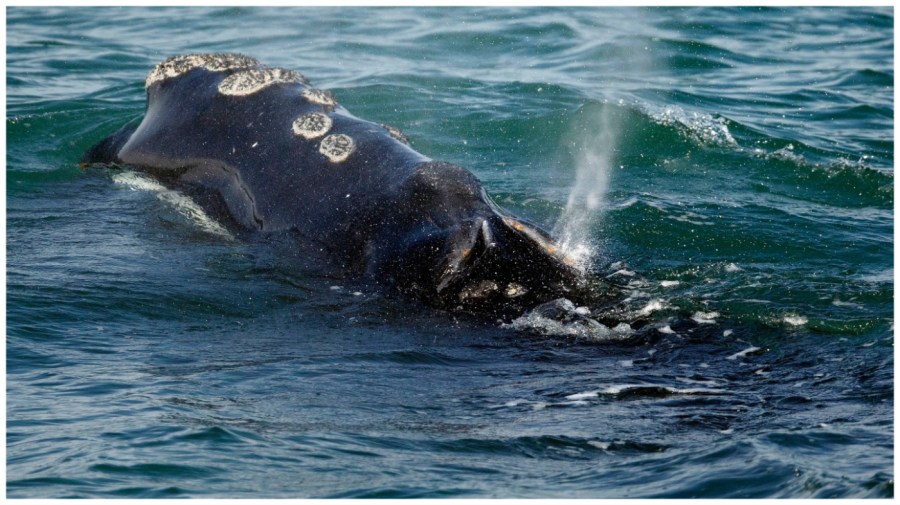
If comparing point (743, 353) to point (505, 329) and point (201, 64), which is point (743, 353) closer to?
point (505, 329)

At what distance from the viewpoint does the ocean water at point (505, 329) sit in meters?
5.71

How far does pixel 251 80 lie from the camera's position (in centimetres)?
1041

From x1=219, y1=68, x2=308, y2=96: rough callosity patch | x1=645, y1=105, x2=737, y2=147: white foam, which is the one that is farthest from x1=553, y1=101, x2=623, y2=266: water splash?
x1=219, y1=68, x2=308, y2=96: rough callosity patch

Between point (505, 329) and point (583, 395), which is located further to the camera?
point (505, 329)

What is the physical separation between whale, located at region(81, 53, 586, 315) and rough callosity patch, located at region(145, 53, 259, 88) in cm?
1

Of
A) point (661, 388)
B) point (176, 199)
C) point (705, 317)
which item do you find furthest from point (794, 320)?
point (176, 199)

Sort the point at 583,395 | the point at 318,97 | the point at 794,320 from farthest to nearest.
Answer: the point at 318,97 < the point at 794,320 < the point at 583,395

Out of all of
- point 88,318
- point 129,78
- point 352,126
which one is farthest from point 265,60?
point 88,318

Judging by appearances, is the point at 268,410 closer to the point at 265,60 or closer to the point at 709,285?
the point at 709,285

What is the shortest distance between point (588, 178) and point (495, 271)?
5345mm

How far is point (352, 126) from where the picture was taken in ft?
32.0

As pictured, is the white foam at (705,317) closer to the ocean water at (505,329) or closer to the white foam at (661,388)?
the ocean water at (505,329)

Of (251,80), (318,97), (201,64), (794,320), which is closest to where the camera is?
(794,320)

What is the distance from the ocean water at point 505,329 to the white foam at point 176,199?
30mm
